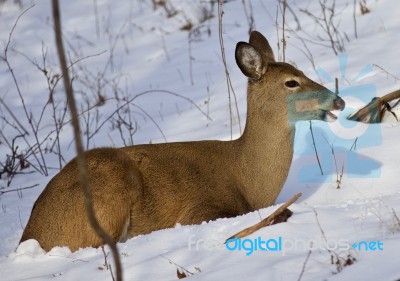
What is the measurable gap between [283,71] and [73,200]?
1680mm

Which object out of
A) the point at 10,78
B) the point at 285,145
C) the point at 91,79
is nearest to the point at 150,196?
the point at 285,145

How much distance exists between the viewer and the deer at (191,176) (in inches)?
214

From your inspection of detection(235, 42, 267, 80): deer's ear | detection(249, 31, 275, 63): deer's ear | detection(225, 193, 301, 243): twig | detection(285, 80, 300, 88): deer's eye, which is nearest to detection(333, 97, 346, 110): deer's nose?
detection(285, 80, 300, 88): deer's eye

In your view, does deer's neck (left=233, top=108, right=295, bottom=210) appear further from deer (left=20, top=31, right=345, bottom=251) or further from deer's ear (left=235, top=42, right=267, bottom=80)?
deer's ear (left=235, top=42, right=267, bottom=80)

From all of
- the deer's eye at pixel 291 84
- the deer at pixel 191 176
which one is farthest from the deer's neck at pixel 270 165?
the deer's eye at pixel 291 84

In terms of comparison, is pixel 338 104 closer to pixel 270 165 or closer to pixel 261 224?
pixel 270 165

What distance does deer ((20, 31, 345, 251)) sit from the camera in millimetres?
5434

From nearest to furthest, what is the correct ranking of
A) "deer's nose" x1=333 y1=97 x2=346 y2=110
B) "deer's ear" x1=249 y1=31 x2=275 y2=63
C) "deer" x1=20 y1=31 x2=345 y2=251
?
"deer" x1=20 y1=31 x2=345 y2=251 → "deer's nose" x1=333 y1=97 x2=346 y2=110 → "deer's ear" x1=249 y1=31 x2=275 y2=63

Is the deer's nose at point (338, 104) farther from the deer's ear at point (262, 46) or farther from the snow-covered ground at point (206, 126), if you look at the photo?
the deer's ear at point (262, 46)

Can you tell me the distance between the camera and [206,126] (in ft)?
26.6

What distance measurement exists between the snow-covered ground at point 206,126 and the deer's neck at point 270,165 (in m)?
0.22

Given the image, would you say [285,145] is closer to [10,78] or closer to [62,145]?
[62,145]

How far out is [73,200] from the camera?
5.45 m

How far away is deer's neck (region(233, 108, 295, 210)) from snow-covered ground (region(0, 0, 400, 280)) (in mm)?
223
